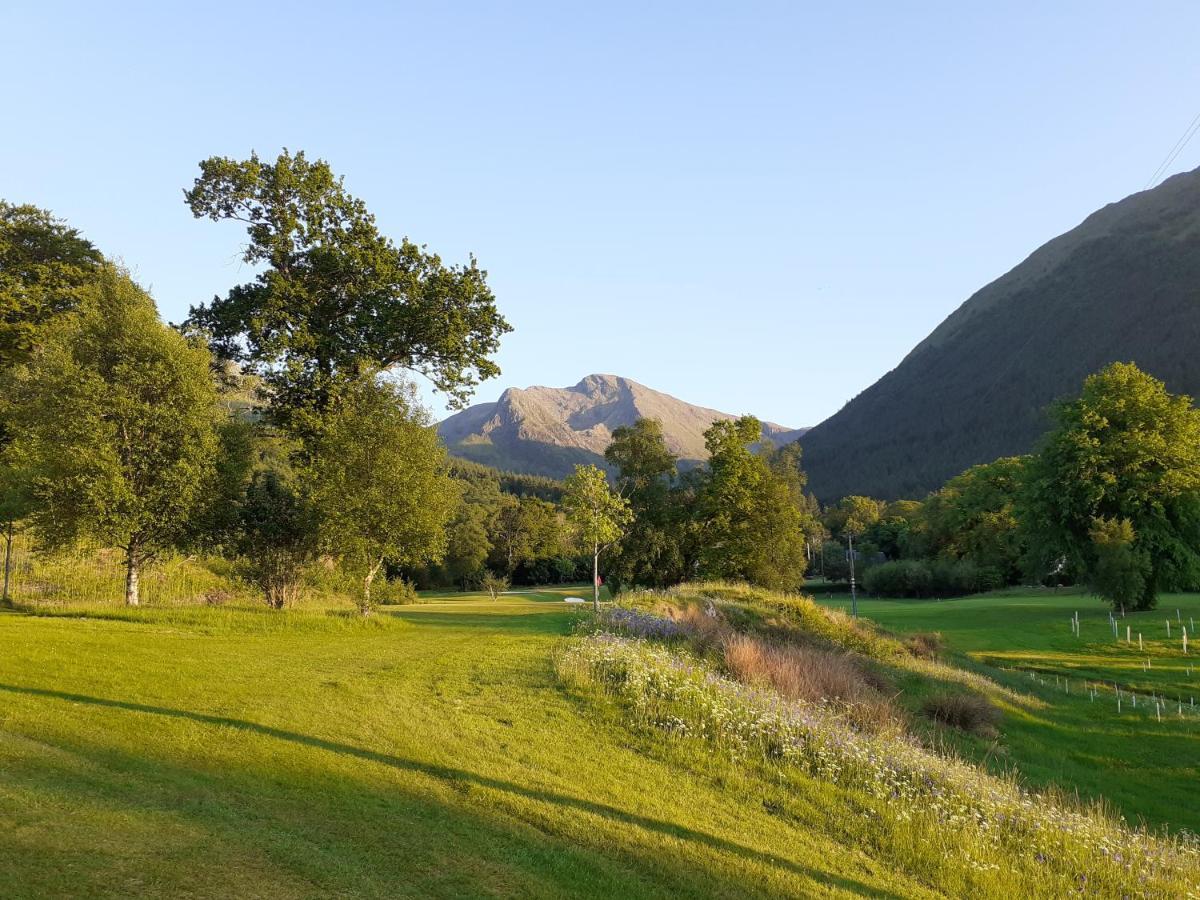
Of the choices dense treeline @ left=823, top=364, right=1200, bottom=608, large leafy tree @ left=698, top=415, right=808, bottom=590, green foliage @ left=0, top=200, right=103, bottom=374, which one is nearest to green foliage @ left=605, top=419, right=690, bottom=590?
large leafy tree @ left=698, top=415, right=808, bottom=590

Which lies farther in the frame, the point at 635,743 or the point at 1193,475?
the point at 1193,475

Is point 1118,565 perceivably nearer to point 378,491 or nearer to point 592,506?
point 592,506

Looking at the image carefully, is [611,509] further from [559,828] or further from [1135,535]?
[1135,535]

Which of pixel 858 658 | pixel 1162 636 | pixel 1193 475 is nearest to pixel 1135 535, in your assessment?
pixel 1193 475

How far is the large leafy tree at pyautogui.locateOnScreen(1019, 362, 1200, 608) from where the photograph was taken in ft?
148

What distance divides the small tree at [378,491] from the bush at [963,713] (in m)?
17.0

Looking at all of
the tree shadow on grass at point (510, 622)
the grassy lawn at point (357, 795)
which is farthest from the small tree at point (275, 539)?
the grassy lawn at point (357, 795)

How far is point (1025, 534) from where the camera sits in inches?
2023

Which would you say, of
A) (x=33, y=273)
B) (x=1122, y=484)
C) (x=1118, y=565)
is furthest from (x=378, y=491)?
(x=1122, y=484)

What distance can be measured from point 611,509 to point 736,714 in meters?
23.9

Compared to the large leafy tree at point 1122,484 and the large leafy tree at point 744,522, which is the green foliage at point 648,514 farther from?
the large leafy tree at point 1122,484

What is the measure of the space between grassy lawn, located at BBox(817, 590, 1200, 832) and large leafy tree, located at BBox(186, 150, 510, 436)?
27.3 meters

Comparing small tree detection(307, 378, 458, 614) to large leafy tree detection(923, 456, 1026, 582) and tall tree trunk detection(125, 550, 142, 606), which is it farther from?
large leafy tree detection(923, 456, 1026, 582)

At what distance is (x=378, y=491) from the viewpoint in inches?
982
